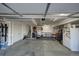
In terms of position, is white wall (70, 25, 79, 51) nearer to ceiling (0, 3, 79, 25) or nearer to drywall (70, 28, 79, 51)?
drywall (70, 28, 79, 51)

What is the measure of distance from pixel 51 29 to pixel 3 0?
2544cm

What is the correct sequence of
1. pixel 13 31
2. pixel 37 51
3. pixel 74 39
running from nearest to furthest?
pixel 37 51 → pixel 74 39 → pixel 13 31

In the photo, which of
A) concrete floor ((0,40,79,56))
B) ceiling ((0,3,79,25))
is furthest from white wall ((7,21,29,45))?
ceiling ((0,3,79,25))

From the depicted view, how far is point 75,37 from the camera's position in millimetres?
Result: 10055

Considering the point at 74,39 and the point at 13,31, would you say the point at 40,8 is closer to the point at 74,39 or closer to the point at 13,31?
the point at 74,39

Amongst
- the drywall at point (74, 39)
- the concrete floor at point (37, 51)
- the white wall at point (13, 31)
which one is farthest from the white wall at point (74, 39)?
the white wall at point (13, 31)

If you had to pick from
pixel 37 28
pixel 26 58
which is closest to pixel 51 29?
pixel 37 28

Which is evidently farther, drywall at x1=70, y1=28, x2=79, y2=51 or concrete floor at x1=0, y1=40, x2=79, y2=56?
drywall at x1=70, y1=28, x2=79, y2=51

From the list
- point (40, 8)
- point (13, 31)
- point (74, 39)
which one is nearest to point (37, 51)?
point (74, 39)

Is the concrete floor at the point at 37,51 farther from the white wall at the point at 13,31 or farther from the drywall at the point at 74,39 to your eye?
the white wall at the point at 13,31

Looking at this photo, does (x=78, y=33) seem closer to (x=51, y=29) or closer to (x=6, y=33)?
(x=6, y=33)

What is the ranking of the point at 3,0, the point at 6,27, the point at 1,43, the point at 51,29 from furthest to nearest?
the point at 51,29 < the point at 6,27 < the point at 1,43 < the point at 3,0

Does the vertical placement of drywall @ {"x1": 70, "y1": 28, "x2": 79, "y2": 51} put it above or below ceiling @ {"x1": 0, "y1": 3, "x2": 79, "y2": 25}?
below

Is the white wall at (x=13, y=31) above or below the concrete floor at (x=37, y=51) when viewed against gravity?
above
